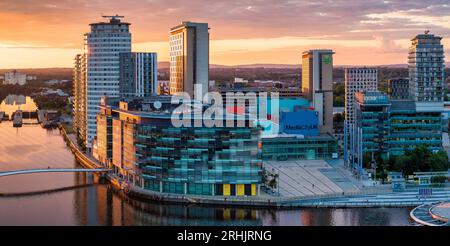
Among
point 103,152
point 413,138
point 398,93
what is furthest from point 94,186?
point 398,93

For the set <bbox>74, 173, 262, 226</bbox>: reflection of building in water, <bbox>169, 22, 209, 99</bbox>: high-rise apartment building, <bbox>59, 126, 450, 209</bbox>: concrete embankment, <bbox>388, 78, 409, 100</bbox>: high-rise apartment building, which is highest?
<bbox>169, 22, 209, 99</bbox>: high-rise apartment building

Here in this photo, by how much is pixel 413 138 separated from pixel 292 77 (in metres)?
24.4

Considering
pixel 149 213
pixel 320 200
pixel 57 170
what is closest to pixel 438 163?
pixel 320 200

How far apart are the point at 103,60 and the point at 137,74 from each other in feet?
2.99

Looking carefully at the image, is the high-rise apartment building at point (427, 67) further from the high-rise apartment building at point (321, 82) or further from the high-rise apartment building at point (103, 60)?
the high-rise apartment building at point (103, 60)

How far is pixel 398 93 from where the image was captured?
23578 millimetres

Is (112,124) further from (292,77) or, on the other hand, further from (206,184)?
(292,77)

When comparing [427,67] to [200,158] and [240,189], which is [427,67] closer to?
[240,189]

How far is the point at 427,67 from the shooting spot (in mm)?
15883

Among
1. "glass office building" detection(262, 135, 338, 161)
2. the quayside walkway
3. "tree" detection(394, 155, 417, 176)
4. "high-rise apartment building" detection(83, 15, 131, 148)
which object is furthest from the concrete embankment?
"high-rise apartment building" detection(83, 15, 131, 148)

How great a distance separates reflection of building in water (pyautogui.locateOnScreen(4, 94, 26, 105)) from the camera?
37.1 metres

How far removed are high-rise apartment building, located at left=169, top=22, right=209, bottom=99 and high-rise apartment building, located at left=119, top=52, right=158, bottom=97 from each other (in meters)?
1.07

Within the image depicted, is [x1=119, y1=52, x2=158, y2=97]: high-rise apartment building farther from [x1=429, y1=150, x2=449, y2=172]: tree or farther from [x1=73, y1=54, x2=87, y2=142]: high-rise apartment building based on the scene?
[x1=429, y1=150, x2=449, y2=172]: tree
